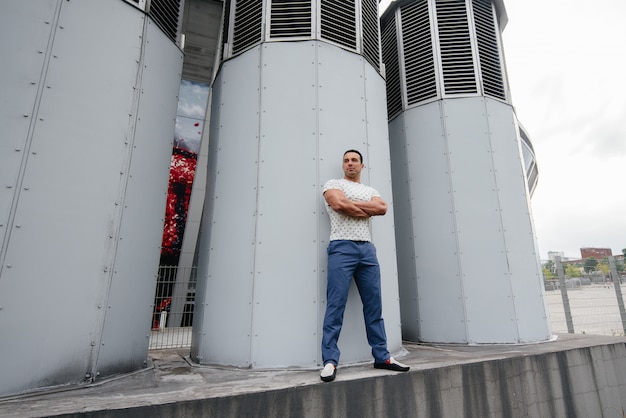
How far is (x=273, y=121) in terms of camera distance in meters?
3.96

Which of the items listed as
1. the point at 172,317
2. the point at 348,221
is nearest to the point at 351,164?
the point at 348,221

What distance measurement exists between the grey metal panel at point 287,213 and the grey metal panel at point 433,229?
2.57 meters

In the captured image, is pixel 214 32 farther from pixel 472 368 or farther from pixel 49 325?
pixel 472 368

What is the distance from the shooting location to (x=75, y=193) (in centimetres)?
301

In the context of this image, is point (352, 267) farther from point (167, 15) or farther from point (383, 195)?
point (167, 15)

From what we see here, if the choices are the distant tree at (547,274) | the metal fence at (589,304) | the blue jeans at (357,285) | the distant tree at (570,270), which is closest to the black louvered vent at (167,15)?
the blue jeans at (357,285)

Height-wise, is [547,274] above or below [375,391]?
above

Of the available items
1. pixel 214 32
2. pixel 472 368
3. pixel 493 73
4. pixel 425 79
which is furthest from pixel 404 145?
pixel 214 32

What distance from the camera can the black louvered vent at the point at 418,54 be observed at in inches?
237

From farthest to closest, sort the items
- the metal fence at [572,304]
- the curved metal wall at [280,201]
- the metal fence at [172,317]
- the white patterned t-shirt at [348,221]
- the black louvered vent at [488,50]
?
the metal fence at [572,304] → the metal fence at [172,317] → the black louvered vent at [488,50] → the curved metal wall at [280,201] → the white patterned t-shirt at [348,221]

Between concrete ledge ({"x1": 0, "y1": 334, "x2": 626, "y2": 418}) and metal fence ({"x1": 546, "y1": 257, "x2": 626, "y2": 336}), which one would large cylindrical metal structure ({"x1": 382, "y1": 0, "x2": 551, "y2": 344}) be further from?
metal fence ({"x1": 546, "y1": 257, "x2": 626, "y2": 336})

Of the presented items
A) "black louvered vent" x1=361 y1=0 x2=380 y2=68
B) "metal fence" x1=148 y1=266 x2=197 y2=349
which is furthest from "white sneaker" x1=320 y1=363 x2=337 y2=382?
"black louvered vent" x1=361 y1=0 x2=380 y2=68

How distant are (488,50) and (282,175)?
16.3ft

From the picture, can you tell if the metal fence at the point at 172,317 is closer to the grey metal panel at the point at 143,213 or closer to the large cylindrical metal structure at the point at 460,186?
the grey metal panel at the point at 143,213
